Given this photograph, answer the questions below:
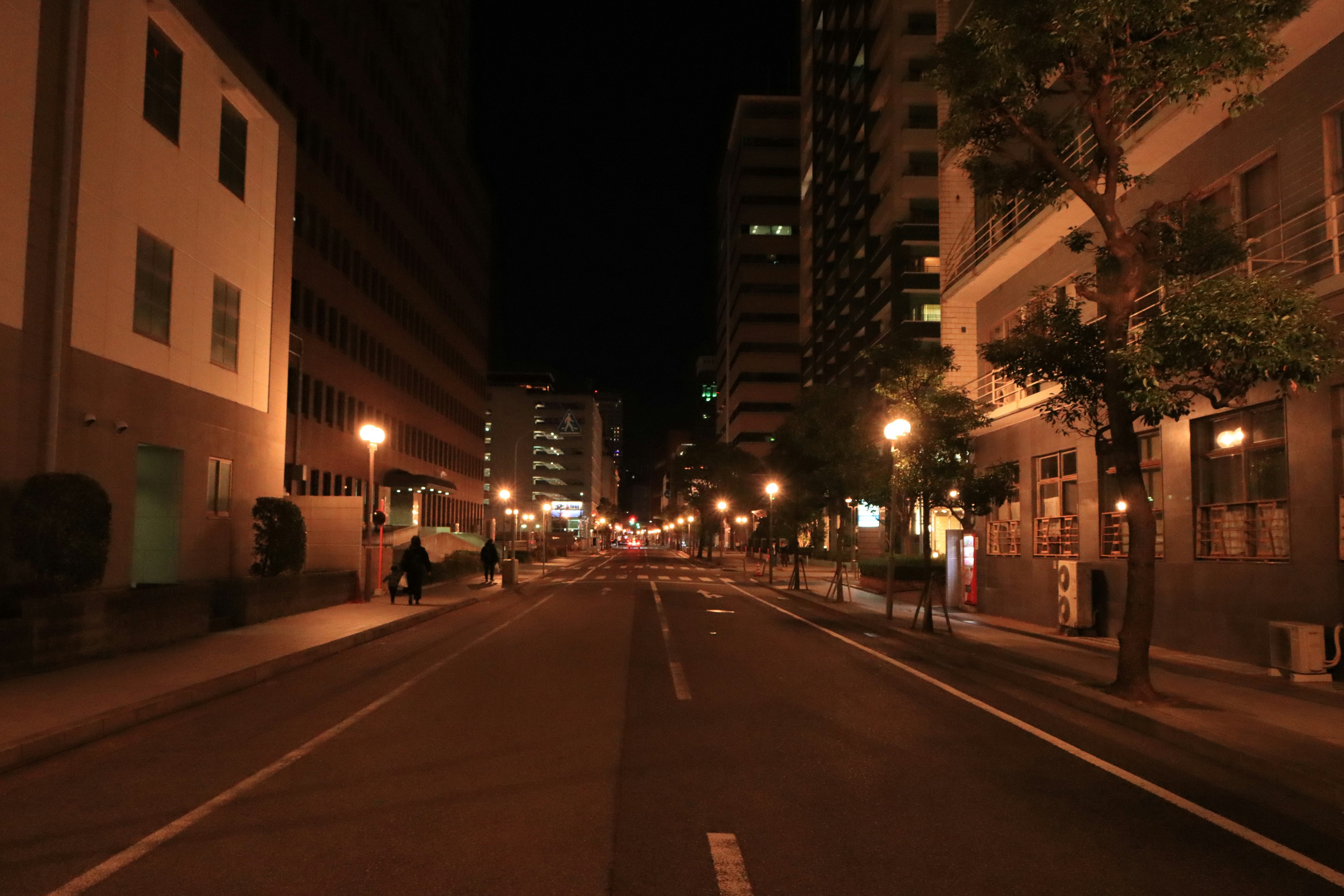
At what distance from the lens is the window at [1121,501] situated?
1883 centimetres

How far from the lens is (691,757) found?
27.2ft

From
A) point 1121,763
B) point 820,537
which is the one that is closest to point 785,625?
point 1121,763

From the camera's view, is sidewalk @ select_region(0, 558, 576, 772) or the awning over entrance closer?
sidewalk @ select_region(0, 558, 576, 772)

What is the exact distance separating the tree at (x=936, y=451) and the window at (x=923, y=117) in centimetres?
3693

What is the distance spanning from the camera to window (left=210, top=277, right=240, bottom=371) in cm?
2209

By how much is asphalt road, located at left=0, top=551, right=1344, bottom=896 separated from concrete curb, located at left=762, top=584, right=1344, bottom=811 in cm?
29

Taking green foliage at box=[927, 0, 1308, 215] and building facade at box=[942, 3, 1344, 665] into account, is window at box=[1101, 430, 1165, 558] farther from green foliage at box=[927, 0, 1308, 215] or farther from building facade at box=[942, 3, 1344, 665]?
green foliage at box=[927, 0, 1308, 215]

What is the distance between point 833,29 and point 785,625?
65684 mm

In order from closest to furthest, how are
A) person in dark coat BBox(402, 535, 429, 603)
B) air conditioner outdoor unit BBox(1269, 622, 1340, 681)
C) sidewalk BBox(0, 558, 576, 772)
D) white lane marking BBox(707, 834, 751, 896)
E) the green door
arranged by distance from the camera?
white lane marking BBox(707, 834, 751, 896) → sidewalk BBox(0, 558, 576, 772) → air conditioner outdoor unit BBox(1269, 622, 1340, 681) → the green door → person in dark coat BBox(402, 535, 429, 603)

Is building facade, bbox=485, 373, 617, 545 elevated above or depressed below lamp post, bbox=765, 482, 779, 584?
above

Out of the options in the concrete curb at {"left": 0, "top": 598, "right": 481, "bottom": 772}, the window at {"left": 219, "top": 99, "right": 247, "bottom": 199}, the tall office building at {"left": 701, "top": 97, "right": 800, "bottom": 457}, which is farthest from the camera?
the tall office building at {"left": 701, "top": 97, "right": 800, "bottom": 457}

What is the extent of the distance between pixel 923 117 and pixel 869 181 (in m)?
6.90

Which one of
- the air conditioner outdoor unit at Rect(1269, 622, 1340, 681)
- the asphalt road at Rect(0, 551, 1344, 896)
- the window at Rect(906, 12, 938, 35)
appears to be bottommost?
the asphalt road at Rect(0, 551, 1344, 896)

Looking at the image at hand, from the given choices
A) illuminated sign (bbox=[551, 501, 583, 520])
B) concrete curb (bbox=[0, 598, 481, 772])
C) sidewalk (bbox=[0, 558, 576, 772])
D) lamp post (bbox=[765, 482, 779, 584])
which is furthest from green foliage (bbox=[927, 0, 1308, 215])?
illuminated sign (bbox=[551, 501, 583, 520])
